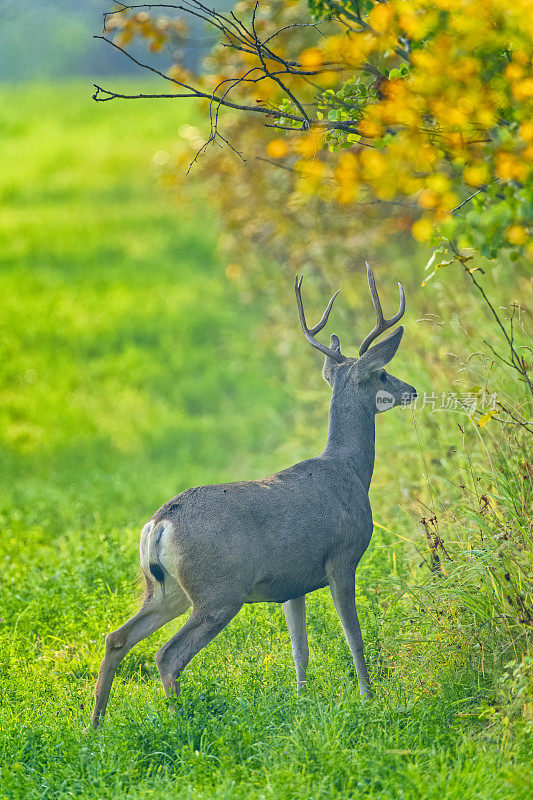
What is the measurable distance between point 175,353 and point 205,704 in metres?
8.94

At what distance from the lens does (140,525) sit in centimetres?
827

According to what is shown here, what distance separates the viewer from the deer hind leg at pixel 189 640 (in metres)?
4.69

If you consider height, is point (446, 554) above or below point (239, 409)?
below

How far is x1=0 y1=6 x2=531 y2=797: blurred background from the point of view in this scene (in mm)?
4812

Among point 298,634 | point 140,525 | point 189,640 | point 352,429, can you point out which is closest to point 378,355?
point 352,429

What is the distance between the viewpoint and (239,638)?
19.5 feet

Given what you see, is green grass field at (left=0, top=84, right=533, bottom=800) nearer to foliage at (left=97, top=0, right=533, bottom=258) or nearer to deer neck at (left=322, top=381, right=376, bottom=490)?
deer neck at (left=322, top=381, right=376, bottom=490)

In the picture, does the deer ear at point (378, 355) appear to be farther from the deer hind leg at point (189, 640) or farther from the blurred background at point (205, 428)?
the deer hind leg at point (189, 640)

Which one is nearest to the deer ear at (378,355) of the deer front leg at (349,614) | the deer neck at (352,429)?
the deer neck at (352,429)

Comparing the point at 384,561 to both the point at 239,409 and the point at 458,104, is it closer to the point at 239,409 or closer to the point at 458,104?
the point at 458,104

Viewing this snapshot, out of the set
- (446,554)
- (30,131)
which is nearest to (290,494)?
(446,554)

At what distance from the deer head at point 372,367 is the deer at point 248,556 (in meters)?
0.09

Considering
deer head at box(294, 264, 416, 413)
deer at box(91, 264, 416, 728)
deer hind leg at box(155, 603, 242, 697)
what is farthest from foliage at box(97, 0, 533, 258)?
deer hind leg at box(155, 603, 242, 697)

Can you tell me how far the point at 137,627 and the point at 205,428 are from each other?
6446mm
